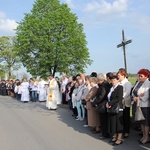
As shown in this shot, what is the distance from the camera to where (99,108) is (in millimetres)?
7691

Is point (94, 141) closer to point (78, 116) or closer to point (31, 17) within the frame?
point (78, 116)

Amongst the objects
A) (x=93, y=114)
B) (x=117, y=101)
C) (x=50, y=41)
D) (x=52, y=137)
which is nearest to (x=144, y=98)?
(x=117, y=101)

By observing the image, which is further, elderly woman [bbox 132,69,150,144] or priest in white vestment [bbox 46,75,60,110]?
priest in white vestment [bbox 46,75,60,110]

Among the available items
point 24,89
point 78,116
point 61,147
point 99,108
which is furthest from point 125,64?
point 24,89

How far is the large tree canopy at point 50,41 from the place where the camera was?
110 feet

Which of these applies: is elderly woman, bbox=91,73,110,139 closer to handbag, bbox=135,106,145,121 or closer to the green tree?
handbag, bbox=135,106,145,121

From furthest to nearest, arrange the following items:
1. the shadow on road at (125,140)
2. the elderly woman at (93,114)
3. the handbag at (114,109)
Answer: the elderly woman at (93,114)
the handbag at (114,109)
the shadow on road at (125,140)

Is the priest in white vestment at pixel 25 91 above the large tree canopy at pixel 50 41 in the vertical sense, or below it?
below

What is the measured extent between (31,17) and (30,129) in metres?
27.7

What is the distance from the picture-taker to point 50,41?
33594 millimetres

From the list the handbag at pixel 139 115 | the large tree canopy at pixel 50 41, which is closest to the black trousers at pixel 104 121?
the handbag at pixel 139 115

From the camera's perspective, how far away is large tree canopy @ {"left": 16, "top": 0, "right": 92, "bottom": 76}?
1321 inches

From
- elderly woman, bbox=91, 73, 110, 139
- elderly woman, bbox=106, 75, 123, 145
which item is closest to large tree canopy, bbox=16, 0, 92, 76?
elderly woman, bbox=91, 73, 110, 139

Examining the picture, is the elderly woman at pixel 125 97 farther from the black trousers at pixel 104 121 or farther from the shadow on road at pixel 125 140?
the black trousers at pixel 104 121
